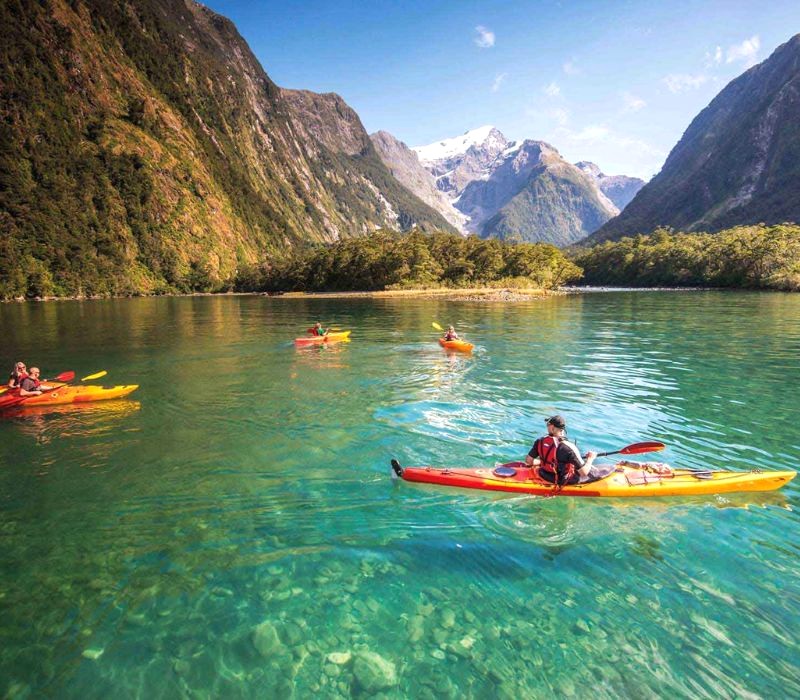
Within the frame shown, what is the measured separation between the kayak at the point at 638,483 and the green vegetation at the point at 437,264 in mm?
101327

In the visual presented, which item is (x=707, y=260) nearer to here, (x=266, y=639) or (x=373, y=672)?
(x=373, y=672)

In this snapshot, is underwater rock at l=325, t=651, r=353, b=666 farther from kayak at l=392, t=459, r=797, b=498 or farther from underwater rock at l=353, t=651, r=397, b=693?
kayak at l=392, t=459, r=797, b=498

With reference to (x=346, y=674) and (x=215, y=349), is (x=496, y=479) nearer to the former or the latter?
(x=346, y=674)

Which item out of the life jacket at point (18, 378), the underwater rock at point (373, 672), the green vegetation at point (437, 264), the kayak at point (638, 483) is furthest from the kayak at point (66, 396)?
the green vegetation at point (437, 264)

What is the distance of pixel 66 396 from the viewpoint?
1950 cm

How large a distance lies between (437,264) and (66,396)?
102 metres

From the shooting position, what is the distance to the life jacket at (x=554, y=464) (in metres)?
10.6

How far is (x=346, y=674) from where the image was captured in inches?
257

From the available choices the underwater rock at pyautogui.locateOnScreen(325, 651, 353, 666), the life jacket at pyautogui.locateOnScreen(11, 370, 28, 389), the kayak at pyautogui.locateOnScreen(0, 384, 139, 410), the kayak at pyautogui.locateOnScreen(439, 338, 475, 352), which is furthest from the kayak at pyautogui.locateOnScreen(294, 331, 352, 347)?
the underwater rock at pyautogui.locateOnScreen(325, 651, 353, 666)

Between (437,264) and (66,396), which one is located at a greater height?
(437,264)

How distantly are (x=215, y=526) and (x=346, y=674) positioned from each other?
187 inches

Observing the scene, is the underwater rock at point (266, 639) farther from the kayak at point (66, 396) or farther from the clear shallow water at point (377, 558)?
the kayak at point (66, 396)

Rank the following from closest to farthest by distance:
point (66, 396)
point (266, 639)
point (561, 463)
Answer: point (266, 639) → point (561, 463) → point (66, 396)

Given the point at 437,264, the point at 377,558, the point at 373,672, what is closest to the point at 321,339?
the point at 377,558
